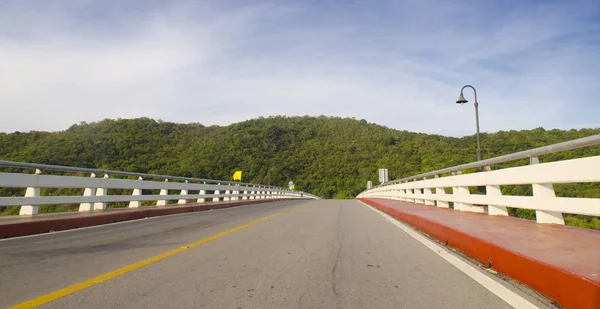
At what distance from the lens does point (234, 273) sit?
16.9 ft

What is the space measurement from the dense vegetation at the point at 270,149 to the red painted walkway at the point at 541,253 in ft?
90.9

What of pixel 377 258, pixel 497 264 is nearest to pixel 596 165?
pixel 497 264

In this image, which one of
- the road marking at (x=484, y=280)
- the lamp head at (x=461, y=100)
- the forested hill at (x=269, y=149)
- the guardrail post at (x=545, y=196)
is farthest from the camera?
the forested hill at (x=269, y=149)

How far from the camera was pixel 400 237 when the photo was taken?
28.7 ft

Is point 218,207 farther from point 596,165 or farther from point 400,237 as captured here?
point 596,165

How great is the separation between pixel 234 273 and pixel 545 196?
4480 millimetres

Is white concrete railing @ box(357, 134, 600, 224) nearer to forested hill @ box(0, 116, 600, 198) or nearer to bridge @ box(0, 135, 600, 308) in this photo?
bridge @ box(0, 135, 600, 308)

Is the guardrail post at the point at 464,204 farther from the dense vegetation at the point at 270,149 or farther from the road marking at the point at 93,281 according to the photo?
the dense vegetation at the point at 270,149

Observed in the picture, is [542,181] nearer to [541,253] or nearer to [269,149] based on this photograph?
[541,253]

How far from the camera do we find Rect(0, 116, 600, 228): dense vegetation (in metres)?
72.9

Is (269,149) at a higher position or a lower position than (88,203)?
higher

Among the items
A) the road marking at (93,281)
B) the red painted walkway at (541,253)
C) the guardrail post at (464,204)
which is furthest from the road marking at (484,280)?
the road marking at (93,281)

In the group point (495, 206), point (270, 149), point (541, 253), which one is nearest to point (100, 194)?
point (495, 206)

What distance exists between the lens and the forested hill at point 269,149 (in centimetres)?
7343
